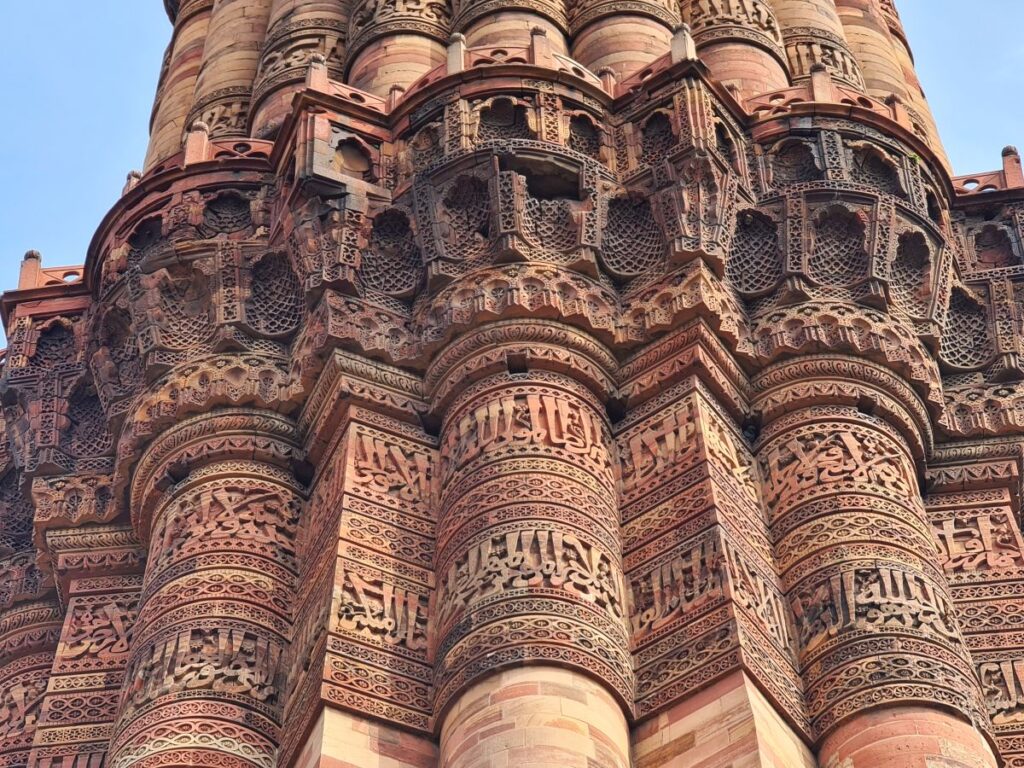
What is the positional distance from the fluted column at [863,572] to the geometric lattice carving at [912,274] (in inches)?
25.7

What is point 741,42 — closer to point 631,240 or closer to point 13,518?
point 631,240

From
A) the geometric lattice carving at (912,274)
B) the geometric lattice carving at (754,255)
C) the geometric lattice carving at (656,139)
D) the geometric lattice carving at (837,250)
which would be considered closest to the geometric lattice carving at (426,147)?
the geometric lattice carving at (656,139)

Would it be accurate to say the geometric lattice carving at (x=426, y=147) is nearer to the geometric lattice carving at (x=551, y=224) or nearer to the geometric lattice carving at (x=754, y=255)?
the geometric lattice carving at (x=551, y=224)

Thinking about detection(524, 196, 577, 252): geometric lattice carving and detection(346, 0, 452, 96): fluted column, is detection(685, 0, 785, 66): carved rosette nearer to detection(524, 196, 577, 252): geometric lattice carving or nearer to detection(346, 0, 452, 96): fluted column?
detection(346, 0, 452, 96): fluted column

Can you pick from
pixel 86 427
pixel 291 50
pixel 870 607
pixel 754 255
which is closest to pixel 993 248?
pixel 754 255

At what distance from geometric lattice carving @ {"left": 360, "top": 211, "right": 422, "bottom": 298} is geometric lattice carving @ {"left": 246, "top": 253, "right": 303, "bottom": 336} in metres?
0.41

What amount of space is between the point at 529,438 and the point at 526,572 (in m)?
1.04

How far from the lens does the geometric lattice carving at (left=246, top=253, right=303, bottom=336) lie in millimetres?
13258

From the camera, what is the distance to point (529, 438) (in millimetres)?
11945

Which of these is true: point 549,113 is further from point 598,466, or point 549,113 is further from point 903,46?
point 903,46

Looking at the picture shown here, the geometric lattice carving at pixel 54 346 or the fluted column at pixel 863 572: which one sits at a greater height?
the geometric lattice carving at pixel 54 346

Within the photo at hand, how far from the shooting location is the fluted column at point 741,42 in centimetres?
1537

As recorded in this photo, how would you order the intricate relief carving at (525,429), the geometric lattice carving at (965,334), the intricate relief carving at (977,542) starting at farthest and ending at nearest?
1. the geometric lattice carving at (965,334)
2. the intricate relief carving at (977,542)
3. the intricate relief carving at (525,429)

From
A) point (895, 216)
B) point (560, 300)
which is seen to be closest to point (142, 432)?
point (560, 300)
